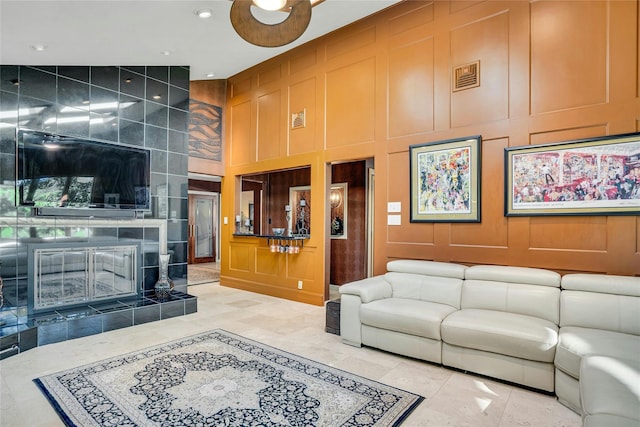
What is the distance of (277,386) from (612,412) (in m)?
2.03

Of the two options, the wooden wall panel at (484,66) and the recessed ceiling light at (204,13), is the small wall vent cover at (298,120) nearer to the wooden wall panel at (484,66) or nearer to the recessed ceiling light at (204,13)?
the recessed ceiling light at (204,13)

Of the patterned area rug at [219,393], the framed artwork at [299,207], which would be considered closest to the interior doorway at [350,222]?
the framed artwork at [299,207]

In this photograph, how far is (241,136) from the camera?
21.4 feet

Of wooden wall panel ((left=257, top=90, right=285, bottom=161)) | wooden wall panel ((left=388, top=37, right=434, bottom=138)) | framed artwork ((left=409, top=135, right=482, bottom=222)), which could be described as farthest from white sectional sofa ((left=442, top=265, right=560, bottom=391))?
wooden wall panel ((left=257, top=90, right=285, bottom=161))

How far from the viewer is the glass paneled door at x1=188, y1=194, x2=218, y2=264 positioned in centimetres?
980

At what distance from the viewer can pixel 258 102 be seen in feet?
20.4

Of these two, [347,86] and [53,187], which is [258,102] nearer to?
[347,86]

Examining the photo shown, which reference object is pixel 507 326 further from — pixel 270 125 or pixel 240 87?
pixel 240 87

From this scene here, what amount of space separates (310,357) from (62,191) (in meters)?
3.46

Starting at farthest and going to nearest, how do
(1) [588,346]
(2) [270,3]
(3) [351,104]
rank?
1. (3) [351,104]
2. (1) [588,346]
3. (2) [270,3]

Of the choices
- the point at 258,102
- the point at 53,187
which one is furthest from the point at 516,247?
the point at 53,187

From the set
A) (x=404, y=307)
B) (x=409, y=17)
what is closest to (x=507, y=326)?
(x=404, y=307)

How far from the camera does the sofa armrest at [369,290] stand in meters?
3.55

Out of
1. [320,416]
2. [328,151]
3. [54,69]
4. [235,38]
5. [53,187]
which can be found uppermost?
[235,38]
